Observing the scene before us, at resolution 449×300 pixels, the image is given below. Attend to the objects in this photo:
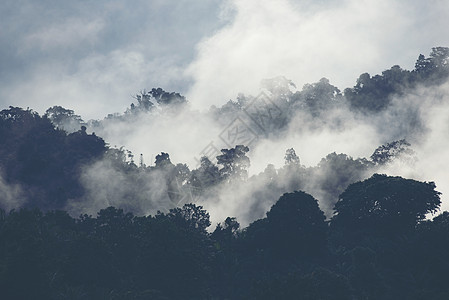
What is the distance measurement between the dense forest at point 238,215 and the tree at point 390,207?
150mm

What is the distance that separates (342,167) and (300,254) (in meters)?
38.0

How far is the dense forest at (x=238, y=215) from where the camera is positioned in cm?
4909

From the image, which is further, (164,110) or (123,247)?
(164,110)

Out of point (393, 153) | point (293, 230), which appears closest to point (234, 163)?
point (393, 153)

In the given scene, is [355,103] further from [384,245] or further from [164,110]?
[384,245]

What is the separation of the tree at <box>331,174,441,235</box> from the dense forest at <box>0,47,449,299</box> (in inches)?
5.9

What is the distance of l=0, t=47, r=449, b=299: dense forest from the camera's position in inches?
1933

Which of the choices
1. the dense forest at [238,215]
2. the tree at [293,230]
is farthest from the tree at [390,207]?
the tree at [293,230]

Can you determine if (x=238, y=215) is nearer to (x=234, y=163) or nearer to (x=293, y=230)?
(x=234, y=163)

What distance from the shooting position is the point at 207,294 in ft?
167

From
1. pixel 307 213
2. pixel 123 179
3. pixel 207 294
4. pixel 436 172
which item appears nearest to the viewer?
pixel 207 294

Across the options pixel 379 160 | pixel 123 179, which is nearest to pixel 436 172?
pixel 379 160

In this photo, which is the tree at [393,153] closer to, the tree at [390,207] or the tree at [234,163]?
the tree at [234,163]

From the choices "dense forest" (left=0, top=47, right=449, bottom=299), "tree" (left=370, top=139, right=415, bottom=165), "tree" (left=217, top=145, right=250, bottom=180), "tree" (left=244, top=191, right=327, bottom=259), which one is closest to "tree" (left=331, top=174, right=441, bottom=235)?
"dense forest" (left=0, top=47, right=449, bottom=299)
